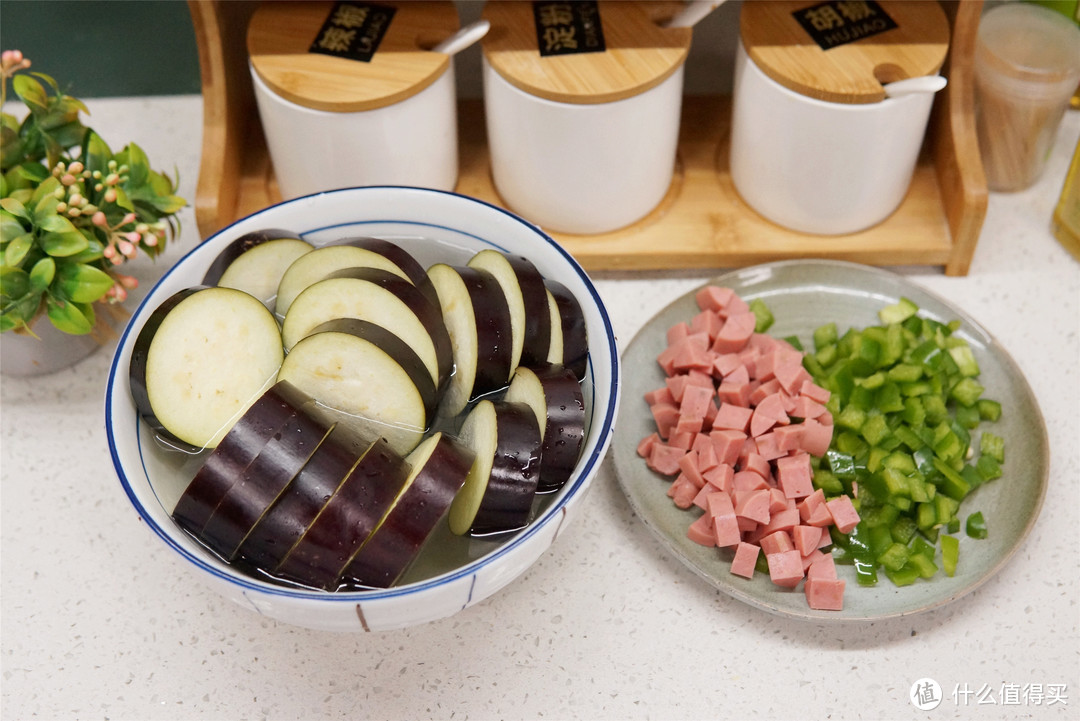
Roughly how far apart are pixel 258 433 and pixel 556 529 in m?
0.27

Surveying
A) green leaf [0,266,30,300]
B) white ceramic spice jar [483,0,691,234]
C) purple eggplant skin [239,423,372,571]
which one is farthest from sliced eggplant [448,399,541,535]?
green leaf [0,266,30,300]

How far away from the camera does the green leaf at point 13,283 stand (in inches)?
40.1

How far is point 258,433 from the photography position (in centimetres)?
81

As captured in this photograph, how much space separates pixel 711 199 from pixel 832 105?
239mm

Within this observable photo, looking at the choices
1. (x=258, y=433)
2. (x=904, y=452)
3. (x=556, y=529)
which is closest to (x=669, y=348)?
(x=904, y=452)

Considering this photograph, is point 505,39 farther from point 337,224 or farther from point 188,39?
point 188,39

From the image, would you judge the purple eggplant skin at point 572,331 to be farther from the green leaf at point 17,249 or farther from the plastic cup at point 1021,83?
the plastic cup at point 1021,83

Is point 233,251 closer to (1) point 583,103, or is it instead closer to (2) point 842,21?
(1) point 583,103

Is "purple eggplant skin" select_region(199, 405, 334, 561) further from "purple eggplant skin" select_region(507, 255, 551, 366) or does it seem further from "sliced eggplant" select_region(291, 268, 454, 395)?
"purple eggplant skin" select_region(507, 255, 551, 366)

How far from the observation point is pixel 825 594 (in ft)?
3.14

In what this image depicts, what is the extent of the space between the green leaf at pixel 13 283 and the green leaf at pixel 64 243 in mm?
38

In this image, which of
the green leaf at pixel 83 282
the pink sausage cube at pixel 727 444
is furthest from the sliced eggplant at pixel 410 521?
the green leaf at pixel 83 282

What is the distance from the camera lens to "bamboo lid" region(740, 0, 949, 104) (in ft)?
3.70

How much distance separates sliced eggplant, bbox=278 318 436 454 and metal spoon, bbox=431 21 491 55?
1.43 feet
